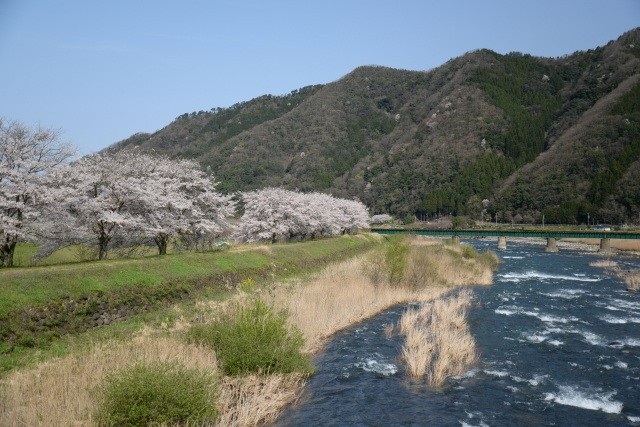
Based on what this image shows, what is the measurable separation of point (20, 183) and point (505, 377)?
26.9m

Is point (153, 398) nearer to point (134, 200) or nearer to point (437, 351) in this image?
point (437, 351)

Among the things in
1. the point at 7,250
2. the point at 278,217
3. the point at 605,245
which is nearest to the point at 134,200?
the point at 7,250

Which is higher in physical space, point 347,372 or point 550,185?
point 550,185

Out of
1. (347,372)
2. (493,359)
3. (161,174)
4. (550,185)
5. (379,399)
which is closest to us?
(379,399)

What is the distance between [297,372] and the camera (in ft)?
57.6

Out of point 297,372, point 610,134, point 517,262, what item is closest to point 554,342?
point 297,372

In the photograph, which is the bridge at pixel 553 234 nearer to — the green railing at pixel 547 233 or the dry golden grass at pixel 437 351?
the green railing at pixel 547 233

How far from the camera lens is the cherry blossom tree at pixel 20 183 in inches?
1065

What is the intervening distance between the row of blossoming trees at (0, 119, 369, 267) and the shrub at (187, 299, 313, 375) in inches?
631

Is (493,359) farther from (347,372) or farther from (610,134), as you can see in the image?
(610,134)

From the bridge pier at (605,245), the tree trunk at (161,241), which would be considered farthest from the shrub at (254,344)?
the bridge pier at (605,245)

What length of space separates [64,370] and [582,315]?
29.4 m

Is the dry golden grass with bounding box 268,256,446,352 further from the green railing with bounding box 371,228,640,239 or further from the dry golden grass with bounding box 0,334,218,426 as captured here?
the green railing with bounding box 371,228,640,239

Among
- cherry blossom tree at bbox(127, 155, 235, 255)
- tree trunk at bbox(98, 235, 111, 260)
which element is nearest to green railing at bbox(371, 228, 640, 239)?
cherry blossom tree at bbox(127, 155, 235, 255)
